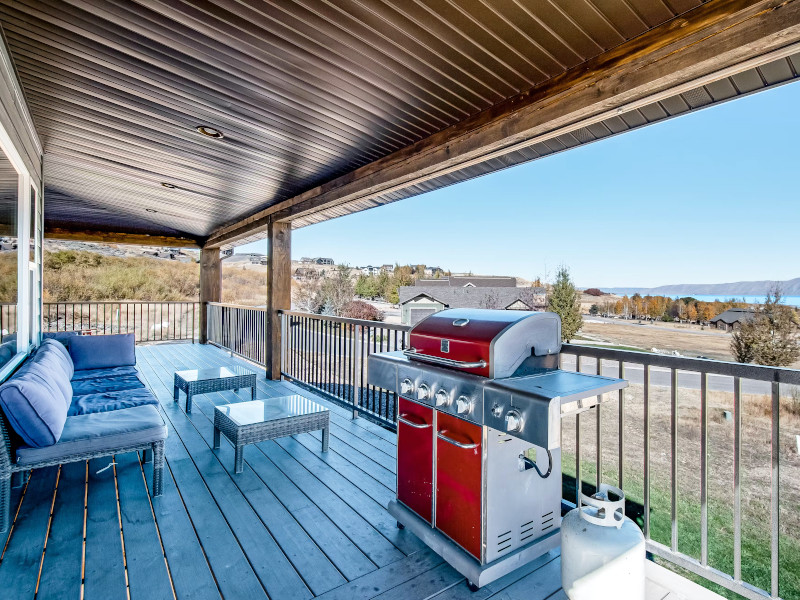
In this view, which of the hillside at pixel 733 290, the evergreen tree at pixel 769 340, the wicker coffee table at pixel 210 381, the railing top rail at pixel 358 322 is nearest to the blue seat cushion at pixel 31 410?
the wicker coffee table at pixel 210 381

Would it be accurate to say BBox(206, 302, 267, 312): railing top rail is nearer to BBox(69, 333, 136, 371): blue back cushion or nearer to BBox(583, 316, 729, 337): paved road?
BBox(69, 333, 136, 371): blue back cushion

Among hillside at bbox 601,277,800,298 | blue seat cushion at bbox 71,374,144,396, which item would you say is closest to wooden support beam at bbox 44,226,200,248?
blue seat cushion at bbox 71,374,144,396

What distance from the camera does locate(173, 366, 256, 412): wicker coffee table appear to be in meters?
4.09

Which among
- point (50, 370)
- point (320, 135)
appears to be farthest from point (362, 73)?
point (50, 370)

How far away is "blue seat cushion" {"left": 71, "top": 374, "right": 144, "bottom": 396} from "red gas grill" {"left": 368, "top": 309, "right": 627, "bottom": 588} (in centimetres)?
305

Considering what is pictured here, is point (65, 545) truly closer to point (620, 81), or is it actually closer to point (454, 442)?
point (454, 442)

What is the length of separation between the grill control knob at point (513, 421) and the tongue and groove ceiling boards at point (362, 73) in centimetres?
169

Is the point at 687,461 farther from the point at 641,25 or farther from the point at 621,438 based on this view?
the point at 641,25

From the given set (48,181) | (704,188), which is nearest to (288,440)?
(48,181)

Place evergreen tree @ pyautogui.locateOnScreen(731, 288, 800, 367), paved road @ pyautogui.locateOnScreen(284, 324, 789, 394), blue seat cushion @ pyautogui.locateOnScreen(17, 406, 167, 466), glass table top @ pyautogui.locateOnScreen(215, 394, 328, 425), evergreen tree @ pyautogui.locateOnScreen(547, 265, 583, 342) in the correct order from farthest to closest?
evergreen tree @ pyautogui.locateOnScreen(731, 288, 800, 367)
evergreen tree @ pyautogui.locateOnScreen(547, 265, 583, 342)
paved road @ pyautogui.locateOnScreen(284, 324, 789, 394)
glass table top @ pyautogui.locateOnScreen(215, 394, 328, 425)
blue seat cushion @ pyautogui.locateOnScreen(17, 406, 167, 466)

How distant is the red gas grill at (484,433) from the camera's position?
1.63 m

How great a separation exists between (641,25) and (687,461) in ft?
30.5

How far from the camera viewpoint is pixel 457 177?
394 cm

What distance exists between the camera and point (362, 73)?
2273mm
